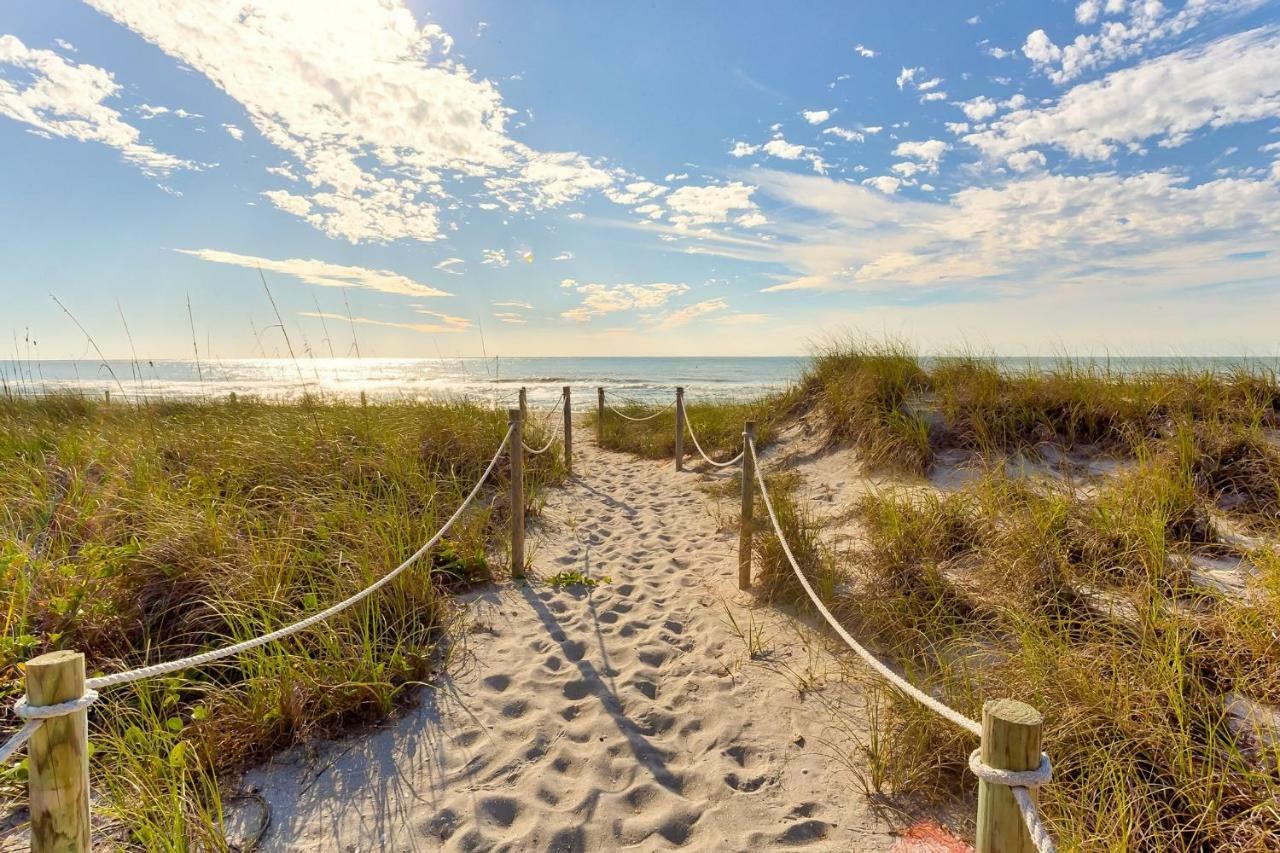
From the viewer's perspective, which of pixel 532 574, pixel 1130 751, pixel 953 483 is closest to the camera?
pixel 1130 751

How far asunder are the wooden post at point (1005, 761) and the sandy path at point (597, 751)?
116 centimetres

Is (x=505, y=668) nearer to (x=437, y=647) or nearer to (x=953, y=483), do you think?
(x=437, y=647)

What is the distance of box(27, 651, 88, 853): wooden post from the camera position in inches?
48.9

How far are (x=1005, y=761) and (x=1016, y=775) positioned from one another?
0.03 m

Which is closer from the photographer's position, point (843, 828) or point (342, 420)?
point (843, 828)

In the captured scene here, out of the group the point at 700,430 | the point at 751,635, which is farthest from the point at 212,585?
the point at 700,430

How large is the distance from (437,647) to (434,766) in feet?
3.10

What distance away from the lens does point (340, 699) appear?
2.76 metres

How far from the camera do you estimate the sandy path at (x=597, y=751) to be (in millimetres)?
2219

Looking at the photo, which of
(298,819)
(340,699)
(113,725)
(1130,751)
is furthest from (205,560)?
(1130,751)

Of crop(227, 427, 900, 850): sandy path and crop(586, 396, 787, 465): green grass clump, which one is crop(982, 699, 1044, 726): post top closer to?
crop(227, 427, 900, 850): sandy path

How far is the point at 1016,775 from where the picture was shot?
1.12 m

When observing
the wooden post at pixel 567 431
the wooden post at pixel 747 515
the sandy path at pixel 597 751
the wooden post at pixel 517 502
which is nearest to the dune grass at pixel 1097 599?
the wooden post at pixel 747 515

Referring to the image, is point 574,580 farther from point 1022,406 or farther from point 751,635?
point 1022,406
